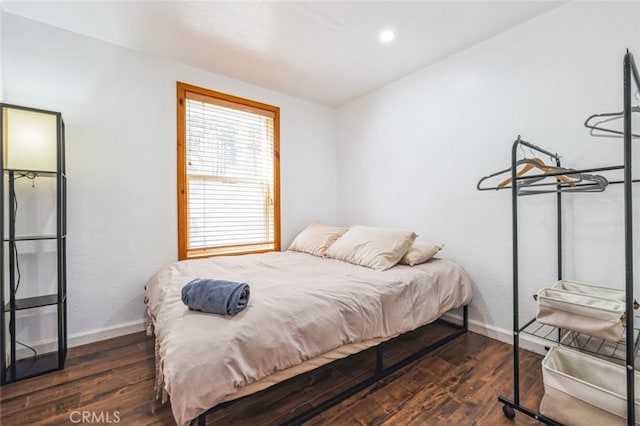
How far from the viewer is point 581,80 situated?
1.85 meters

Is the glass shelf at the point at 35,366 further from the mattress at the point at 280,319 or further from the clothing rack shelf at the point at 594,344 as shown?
the clothing rack shelf at the point at 594,344

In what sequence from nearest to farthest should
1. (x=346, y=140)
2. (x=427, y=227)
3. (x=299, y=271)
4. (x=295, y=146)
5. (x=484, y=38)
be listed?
1. (x=299, y=271)
2. (x=484, y=38)
3. (x=427, y=227)
4. (x=295, y=146)
5. (x=346, y=140)

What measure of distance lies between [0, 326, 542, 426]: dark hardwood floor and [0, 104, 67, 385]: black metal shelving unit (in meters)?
0.14

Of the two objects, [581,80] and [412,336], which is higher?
[581,80]

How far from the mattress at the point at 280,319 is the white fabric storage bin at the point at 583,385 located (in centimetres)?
73

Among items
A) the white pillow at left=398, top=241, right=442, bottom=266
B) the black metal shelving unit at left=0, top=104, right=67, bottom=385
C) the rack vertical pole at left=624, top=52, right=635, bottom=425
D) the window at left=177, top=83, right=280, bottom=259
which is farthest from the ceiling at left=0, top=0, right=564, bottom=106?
the white pillow at left=398, top=241, right=442, bottom=266

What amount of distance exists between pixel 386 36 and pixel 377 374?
8.40 feet

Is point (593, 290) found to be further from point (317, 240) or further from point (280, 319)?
point (317, 240)

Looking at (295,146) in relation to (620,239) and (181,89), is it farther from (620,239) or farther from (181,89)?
(620,239)

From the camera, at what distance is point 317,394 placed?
1.60 meters

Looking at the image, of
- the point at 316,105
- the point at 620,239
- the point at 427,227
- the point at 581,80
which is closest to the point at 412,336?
the point at 427,227

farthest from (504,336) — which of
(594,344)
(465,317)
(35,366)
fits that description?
(35,366)

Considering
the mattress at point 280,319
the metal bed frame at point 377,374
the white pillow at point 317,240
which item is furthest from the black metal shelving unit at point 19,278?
the white pillow at point 317,240

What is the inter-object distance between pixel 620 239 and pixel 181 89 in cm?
366
